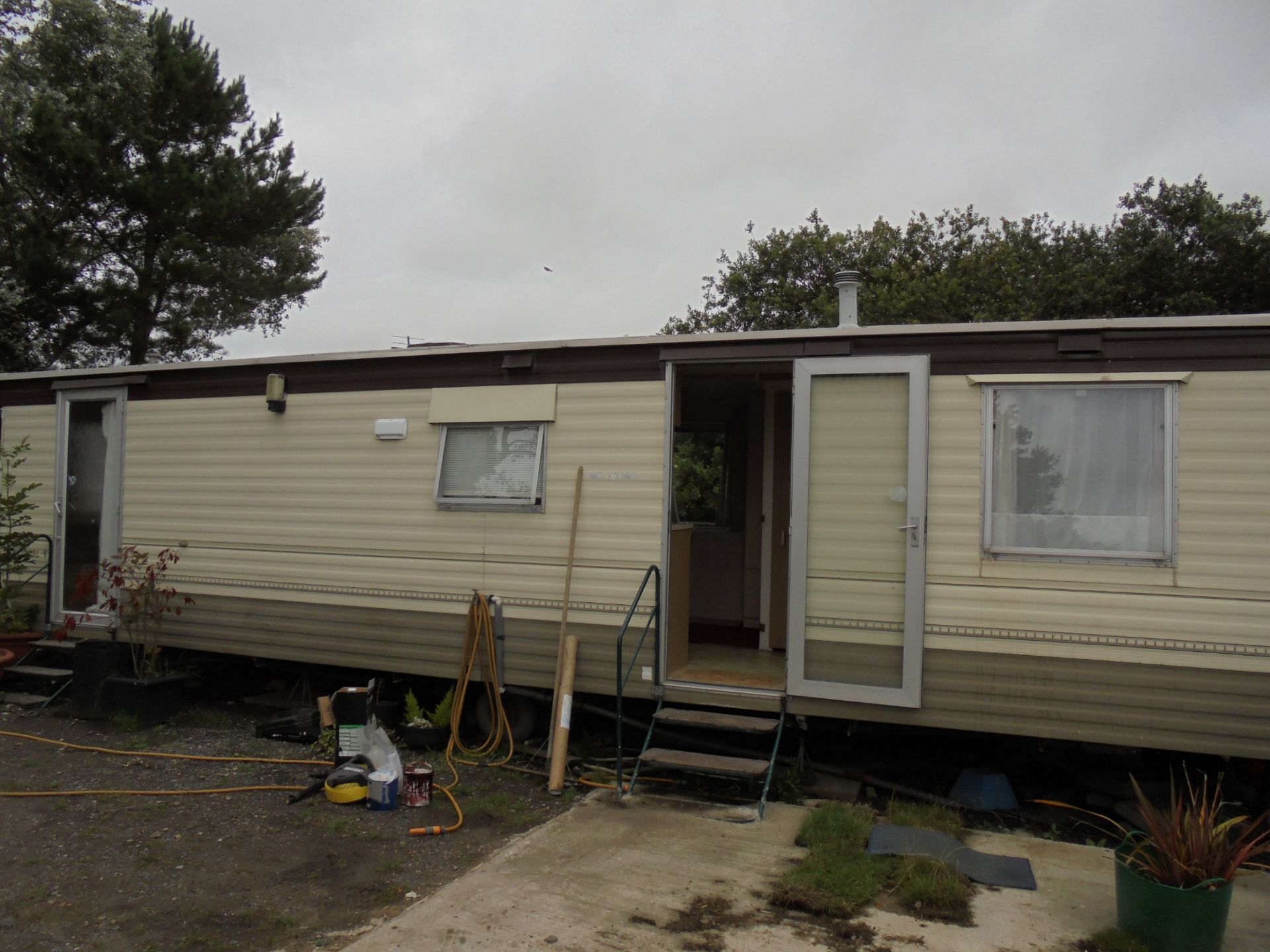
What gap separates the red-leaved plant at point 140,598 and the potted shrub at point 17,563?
623 mm

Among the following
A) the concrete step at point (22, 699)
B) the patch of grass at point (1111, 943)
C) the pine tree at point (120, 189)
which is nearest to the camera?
the patch of grass at point (1111, 943)

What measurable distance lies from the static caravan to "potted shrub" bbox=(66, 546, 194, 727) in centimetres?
20

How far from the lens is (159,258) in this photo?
17516 millimetres

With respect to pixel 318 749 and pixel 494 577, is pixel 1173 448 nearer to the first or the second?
pixel 494 577

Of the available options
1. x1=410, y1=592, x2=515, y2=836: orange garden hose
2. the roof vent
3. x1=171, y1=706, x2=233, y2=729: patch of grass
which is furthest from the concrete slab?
x1=171, y1=706, x2=233, y2=729: patch of grass

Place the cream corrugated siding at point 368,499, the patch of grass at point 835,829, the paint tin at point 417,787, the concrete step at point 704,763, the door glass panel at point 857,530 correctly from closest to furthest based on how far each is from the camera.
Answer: the patch of grass at point 835,829
the concrete step at point 704,763
the paint tin at point 417,787
the door glass panel at point 857,530
the cream corrugated siding at point 368,499

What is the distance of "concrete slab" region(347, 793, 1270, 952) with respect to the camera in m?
3.49

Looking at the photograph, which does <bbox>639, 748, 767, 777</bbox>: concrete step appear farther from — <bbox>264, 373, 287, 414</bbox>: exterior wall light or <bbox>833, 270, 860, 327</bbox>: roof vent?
<bbox>264, 373, 287, 414</bbox>: exterior wall light

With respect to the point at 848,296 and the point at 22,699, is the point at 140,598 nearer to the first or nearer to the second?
the point at 22,699

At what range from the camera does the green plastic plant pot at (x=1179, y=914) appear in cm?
323

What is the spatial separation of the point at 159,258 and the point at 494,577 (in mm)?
14602

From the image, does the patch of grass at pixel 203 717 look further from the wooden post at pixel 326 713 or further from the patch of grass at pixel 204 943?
the patch of grass at pixel 204 943

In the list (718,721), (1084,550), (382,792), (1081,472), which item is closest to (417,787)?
(382,792)

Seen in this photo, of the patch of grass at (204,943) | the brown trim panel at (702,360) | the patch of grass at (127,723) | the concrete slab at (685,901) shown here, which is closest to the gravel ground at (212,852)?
the patch of grass at (204,943)
